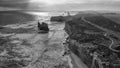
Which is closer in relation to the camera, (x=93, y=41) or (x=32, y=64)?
(x=32, y=64)

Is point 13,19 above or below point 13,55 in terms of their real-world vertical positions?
above

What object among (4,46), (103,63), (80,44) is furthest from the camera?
(4,46)

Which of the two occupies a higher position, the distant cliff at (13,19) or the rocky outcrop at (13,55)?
the distant cliff at (13,19)

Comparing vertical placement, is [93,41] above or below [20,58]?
above

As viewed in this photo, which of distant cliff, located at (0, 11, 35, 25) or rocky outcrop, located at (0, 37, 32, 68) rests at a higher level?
distant cliff, located at (0, 11, 35, 25)

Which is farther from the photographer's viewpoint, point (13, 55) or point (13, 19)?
point (13, 19)

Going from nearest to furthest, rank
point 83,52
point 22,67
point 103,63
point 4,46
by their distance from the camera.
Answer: point 103,63
point 22,67
point 83,52
point 4,46

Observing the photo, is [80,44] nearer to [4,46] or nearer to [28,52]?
[28,52]

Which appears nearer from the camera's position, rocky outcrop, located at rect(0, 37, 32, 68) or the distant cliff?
rocky outcrop, located at rect(0, 37, 32, 68)

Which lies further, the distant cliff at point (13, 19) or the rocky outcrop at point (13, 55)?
the distant cliff at point (13, 19)

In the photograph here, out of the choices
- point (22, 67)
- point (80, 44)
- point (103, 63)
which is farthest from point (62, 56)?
point (103, 63)
